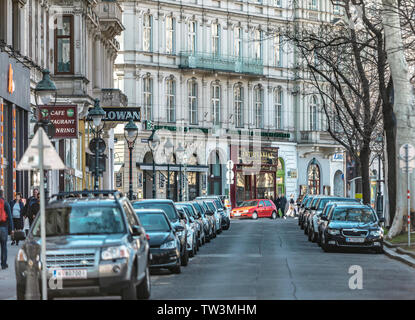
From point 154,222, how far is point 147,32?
50.8 metres

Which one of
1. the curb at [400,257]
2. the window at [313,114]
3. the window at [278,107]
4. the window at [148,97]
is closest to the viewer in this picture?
the curb at [400,257]

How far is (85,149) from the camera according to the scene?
52219mm

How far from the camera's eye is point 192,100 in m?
76.3

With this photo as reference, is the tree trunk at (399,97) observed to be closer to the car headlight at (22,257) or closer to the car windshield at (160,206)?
the car windshield at (160,206)

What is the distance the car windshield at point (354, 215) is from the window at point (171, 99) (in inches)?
1670

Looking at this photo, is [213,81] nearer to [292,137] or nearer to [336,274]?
[292,137]

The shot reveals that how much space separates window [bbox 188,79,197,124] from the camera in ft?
249

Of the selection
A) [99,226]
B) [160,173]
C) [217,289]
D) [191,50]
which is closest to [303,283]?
[217,289]

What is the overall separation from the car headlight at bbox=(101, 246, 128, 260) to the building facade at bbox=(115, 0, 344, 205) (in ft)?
170

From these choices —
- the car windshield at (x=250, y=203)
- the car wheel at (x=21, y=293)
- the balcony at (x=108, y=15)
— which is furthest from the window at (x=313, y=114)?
the car wheel at (x=21, y=293)

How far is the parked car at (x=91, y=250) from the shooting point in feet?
49.5

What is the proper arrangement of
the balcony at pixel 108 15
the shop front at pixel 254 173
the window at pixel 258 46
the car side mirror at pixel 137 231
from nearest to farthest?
the car side mirror at pixel 137 231 < the balcony at pixel 108 15 < the shop front at pixel 254 173 < the window at pixel 258 46

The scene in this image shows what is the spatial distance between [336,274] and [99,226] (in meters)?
7.34

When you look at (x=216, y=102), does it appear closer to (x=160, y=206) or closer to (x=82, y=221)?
(x=160, y=206)
